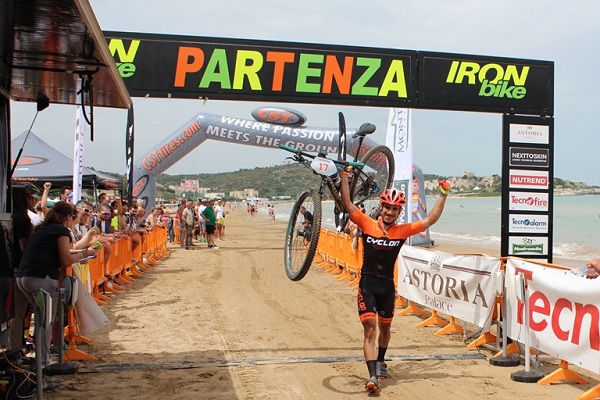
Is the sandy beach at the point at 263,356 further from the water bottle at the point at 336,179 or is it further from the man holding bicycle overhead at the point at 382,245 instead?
the water bottle at the point at 336,179

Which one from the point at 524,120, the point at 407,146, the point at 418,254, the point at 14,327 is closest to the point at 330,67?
the point at 524,120

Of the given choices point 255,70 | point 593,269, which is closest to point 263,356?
point 255,70

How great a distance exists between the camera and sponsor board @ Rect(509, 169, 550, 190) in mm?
9016

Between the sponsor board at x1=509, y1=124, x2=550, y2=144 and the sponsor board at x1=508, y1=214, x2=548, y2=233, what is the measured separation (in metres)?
1.08

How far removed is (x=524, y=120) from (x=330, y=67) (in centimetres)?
299

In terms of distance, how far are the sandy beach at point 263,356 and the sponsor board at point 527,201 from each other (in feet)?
6.93

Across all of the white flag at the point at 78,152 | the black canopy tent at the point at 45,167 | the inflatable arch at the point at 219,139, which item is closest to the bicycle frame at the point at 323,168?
the white flag at the point at 78,152

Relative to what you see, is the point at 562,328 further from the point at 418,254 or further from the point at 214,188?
the point at 214,188

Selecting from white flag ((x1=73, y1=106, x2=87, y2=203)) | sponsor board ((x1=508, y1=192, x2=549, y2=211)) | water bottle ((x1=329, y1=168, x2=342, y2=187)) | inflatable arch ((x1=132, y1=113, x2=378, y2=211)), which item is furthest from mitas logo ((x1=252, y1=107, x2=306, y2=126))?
water bottle ((x1=329, y1=168, x2=342, y2=187))

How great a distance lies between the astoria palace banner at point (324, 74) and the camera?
315 inches

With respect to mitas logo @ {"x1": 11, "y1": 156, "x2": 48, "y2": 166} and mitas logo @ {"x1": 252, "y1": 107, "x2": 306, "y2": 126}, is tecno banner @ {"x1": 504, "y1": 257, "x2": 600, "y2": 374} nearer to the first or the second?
mitas logo @ {"x1": 11, "y1": 156, "x2": 48, "y2": 166}

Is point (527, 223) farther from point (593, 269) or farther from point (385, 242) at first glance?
point (385, 242)

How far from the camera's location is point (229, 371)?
7.20 meters

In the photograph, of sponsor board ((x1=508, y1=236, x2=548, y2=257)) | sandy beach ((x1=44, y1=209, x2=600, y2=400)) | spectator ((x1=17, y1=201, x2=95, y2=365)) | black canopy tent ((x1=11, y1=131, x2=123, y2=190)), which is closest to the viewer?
spectator ((x1=17, y1=201, x2=95, y2=365))
